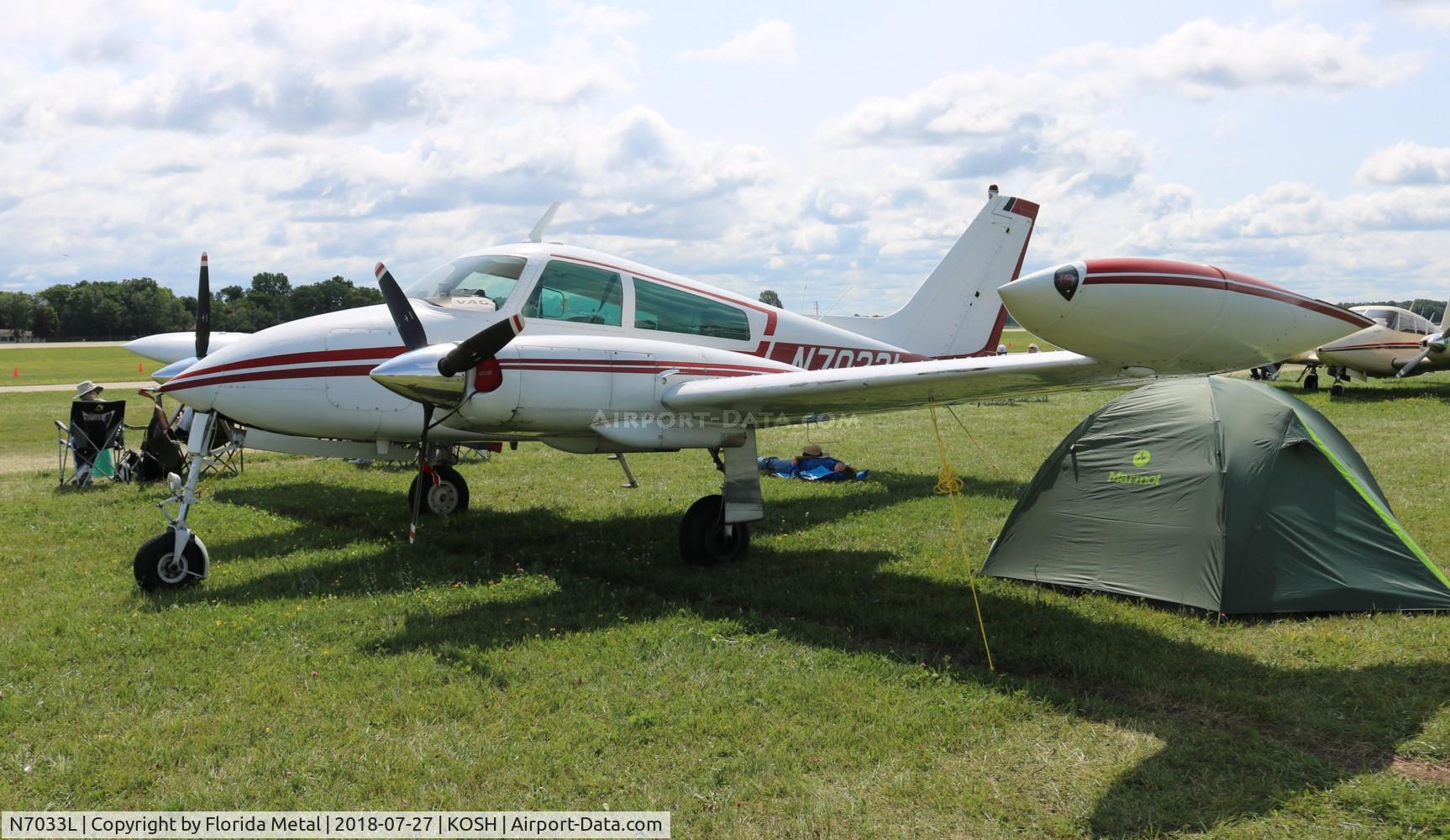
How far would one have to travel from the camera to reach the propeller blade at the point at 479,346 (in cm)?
654

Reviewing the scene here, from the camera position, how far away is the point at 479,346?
662 cm

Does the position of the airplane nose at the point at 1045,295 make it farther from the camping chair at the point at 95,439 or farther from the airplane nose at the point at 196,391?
the camping chair at the point at 95,439

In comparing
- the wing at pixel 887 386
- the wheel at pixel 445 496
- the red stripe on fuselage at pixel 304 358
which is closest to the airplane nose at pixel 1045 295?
the wing at pixel 887 386

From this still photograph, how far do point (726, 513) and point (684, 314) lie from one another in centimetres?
207

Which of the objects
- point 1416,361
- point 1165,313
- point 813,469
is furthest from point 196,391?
point 1416,361

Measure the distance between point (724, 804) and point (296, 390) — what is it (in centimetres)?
542

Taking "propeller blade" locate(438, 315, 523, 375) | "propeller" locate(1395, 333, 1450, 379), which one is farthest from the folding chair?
"propeller" locate(1395, 333, 1450, 379)

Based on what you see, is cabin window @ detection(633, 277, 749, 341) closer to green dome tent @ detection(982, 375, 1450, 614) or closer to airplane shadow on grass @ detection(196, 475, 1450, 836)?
airplane shadow on grass @ detection(196, 475, 1450, 836)

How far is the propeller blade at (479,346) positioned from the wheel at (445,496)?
14.6 ft

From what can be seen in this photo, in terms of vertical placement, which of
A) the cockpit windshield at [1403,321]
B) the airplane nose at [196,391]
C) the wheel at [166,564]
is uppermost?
the cockpit windshield at [1403,321]

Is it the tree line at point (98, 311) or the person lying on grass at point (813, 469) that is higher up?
the tree line at point (98, 311)

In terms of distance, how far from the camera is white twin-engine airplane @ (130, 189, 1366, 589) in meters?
5.62

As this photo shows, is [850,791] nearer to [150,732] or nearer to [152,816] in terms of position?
[152,816]

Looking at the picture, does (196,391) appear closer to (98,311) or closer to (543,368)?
(543,368)
